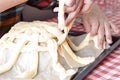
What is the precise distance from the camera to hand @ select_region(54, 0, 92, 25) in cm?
69

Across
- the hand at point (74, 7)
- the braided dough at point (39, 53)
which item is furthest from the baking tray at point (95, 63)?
the hand at point (74, 7)

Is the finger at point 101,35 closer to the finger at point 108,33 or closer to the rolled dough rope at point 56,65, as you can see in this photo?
the finger at point 108,33

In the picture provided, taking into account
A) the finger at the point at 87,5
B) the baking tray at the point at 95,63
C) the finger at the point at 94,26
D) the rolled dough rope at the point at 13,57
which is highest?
the finger at the point at 87,5

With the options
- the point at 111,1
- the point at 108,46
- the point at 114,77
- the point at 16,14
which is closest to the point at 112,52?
the point at 108,46

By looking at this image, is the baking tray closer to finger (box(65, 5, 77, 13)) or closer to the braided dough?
the braided dough

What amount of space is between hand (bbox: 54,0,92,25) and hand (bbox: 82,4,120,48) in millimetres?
102

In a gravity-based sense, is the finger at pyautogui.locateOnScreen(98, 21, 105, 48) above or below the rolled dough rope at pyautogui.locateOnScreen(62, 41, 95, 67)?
above

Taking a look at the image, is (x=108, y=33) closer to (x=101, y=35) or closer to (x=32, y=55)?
(x=101, y=35)

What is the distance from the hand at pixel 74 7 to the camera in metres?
0.69

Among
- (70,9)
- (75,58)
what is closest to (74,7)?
(70,9)

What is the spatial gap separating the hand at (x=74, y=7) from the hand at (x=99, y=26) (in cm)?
10

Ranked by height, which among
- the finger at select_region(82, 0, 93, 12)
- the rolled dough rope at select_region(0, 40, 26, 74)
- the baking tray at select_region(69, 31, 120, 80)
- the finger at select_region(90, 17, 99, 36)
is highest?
the finger at select_region(82, 0, 93, 12)

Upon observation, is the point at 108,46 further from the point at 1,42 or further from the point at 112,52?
the point at 1,42

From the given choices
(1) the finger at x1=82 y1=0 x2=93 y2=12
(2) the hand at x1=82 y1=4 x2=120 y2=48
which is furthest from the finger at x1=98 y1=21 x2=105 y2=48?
(1) the finger at x1=82 y1=0 x2=93 y2=12
